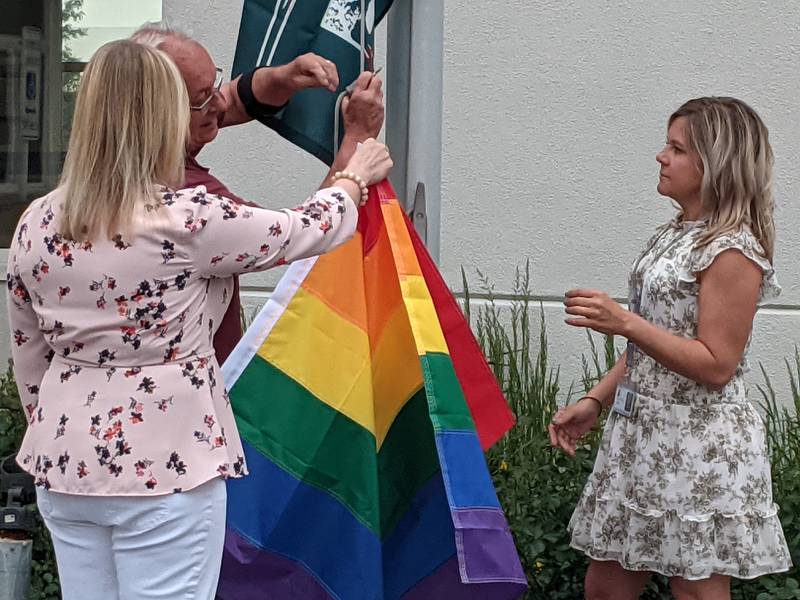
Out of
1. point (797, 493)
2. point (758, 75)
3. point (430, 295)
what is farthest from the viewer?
point (758, 75)

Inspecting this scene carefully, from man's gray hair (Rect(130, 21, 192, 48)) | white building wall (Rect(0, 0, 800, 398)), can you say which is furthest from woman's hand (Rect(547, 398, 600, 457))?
white building wall (Rect(0, 0, 800, 398))

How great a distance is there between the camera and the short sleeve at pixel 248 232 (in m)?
2.71

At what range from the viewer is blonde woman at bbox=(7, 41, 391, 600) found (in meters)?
2.68

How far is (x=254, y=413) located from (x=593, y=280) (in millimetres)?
3180

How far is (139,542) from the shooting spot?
2.79m

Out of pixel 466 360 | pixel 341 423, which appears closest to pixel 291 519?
pixel 341 423

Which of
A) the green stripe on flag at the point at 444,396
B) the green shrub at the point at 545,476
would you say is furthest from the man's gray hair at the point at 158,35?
the green shrub at the point at 545,476

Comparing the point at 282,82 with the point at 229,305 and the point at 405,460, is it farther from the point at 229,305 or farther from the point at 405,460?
the point at 405,460

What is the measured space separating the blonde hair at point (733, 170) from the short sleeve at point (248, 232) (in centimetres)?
106

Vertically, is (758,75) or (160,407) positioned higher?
(758,75)

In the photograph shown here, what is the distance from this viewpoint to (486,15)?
627 cm

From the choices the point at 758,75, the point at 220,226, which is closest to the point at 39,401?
the point at 220,226

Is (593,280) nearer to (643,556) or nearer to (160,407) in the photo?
(643,556)

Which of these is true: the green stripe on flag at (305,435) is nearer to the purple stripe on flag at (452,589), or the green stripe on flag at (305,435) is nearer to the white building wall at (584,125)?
the purple stripe on flag at (452,589)
